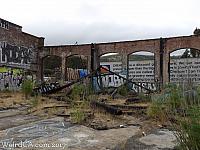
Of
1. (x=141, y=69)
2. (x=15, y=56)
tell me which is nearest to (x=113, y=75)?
(x=141, y=69)

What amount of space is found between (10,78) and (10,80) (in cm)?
16

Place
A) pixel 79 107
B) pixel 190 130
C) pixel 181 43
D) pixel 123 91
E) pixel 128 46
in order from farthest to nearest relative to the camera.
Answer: pixel 128 46 → pixel 181 43 → pixel 123 91 → pixel 79 107 → pixel 190 130

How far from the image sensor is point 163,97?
293 inches

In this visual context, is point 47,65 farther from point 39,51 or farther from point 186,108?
point 186,108

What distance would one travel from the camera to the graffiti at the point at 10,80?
81.0 feet

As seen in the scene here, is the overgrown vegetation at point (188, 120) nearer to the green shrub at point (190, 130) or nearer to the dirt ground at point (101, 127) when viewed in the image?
the green shrub at point (190, 130)

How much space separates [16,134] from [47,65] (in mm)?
45474

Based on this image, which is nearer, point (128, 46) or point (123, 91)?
point (123, 91)

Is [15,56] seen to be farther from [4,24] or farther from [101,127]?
[101,127]

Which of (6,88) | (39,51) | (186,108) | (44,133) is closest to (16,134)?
(44,133)

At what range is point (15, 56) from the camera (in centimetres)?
2586

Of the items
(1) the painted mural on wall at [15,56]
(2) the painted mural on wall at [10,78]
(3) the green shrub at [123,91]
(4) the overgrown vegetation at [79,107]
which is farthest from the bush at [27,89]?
(2) the painted mural on wall at [10,78]

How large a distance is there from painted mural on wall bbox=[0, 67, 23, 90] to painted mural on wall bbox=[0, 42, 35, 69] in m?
0.50

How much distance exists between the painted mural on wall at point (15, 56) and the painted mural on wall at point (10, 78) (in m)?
0.50
